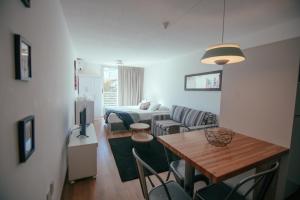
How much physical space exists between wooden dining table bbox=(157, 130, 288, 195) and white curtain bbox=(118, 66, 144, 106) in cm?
544

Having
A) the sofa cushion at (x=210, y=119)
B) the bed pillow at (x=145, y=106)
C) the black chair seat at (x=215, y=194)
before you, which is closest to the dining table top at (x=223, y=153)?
the black chair seat at (x=215, y=194)

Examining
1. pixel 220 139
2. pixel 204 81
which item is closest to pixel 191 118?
pixel 204 81

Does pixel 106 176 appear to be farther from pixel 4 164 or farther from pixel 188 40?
pixel 188 40

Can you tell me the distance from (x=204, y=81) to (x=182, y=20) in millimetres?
2012

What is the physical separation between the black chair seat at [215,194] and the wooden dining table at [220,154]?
0.74 ft

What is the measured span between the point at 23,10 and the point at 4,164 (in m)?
0.81

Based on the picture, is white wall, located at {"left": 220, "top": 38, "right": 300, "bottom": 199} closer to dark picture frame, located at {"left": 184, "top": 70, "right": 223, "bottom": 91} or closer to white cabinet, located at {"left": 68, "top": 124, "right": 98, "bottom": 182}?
dark picture frame, located at {"left": 184, "top": 70, "right": 223, "bottom": 91}

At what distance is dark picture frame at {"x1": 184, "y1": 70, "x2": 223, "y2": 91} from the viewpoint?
11.4 ft

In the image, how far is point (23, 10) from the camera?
825 mm

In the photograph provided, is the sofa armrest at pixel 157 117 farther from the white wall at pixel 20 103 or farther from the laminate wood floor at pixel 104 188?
the white wall at pixel 20 103

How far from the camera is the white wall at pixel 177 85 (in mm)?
3754

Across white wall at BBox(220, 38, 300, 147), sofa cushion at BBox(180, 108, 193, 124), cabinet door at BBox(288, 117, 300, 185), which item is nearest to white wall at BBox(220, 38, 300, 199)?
white wall at BBox(220, 38, 300, 147)

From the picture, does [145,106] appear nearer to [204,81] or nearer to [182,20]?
[204,81]

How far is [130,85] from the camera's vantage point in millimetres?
7129
